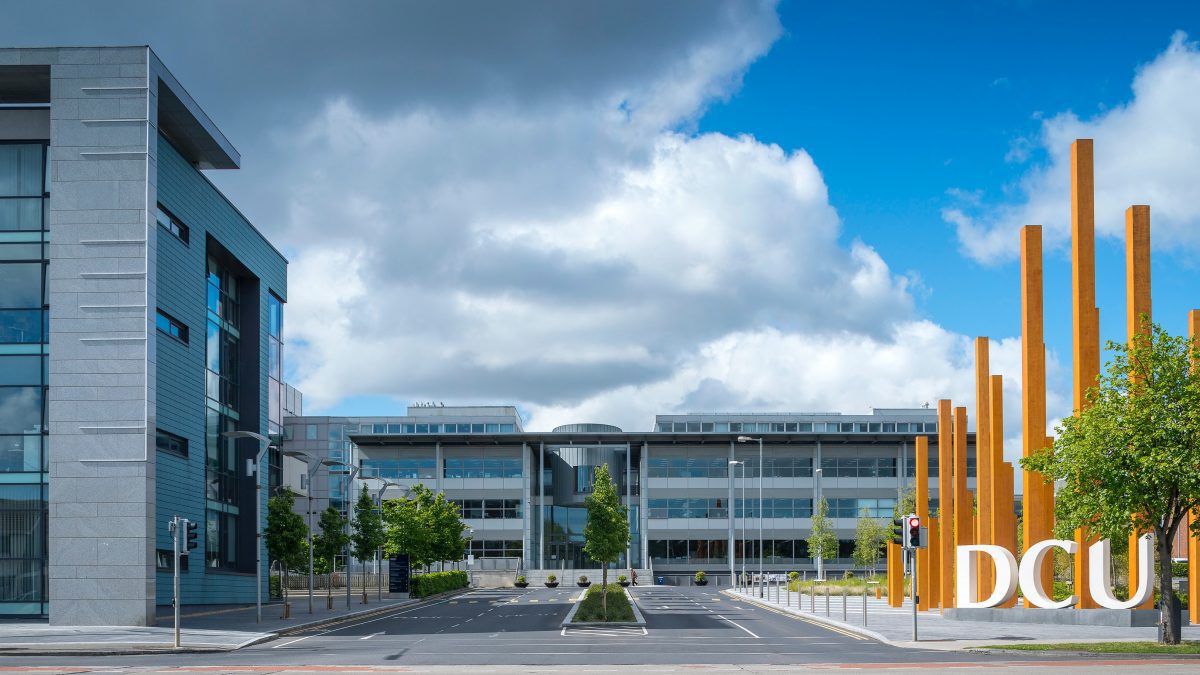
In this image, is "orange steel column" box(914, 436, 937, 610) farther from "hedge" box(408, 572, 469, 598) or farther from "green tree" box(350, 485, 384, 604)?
"hedge" box(408, 572, 469, 598)

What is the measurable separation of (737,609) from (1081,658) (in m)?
32.1

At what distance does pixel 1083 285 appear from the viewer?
4091 centimetres

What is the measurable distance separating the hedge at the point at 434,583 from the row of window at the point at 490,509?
721 inches

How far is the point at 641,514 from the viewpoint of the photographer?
12056 centimetres

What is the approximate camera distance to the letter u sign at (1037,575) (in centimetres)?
3881

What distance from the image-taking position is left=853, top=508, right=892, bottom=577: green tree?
103875 millimetres

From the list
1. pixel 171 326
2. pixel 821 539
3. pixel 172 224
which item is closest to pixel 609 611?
pixel 171 326

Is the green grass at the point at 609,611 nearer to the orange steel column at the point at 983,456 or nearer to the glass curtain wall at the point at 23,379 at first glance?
the orange steel column at the point at 983,456

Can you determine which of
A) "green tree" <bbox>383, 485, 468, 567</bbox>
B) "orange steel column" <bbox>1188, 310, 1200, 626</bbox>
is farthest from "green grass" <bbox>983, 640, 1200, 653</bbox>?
"green tree" <bbox>383, 485, 468, 567</bbox>

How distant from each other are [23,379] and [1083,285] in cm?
4023

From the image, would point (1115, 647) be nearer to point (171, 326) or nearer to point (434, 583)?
point (171, 326)

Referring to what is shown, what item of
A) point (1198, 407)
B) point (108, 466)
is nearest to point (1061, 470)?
point (1198, 407)

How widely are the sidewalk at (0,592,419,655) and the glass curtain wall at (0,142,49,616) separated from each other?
2.32 metres

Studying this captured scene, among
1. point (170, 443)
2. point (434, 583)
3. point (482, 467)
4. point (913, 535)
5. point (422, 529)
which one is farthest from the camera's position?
point (482, 467)
